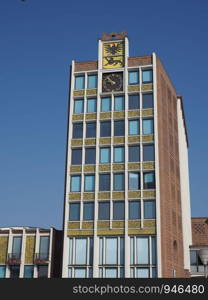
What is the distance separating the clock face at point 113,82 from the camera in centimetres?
6869

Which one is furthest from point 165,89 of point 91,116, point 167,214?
point 167,214

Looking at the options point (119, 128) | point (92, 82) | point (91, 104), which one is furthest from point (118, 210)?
point (92, 82)

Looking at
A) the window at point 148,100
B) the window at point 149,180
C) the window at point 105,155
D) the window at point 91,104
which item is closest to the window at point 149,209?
the window at point 149,180

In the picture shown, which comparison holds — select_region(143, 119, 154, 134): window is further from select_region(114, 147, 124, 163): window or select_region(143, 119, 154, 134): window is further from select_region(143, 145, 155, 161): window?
select_region(114, 147, 124, 163): window

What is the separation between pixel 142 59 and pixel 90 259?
28507 mm

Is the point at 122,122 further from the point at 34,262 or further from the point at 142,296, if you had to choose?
the point at 142,296

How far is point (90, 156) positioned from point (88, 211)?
25.0 feet

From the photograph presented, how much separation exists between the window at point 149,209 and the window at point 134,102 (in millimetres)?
13451

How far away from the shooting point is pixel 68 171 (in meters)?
66.2

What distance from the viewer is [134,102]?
67250 mm

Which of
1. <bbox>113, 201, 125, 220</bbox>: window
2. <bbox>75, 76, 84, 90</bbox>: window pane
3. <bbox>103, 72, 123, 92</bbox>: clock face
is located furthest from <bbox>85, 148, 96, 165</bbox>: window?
<bbox>75, 76, 84, 90</bbox>: window pane

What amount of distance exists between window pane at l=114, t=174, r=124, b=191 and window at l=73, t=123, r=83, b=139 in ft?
26.5

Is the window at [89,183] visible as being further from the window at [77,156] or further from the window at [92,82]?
the window at [92,82]

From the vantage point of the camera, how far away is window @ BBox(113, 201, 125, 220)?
62.7m
